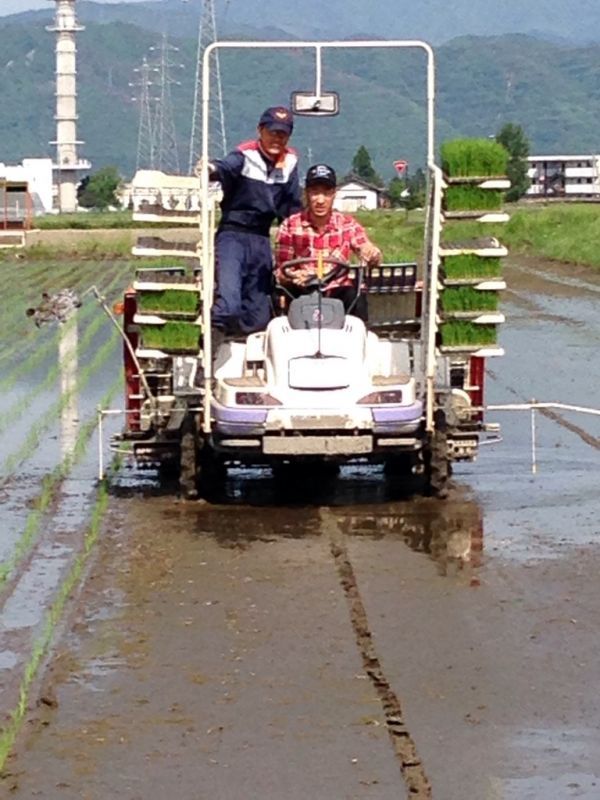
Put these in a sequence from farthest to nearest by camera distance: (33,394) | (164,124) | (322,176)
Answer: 1. (164,124)
2. (33,394)
3. (322,176)

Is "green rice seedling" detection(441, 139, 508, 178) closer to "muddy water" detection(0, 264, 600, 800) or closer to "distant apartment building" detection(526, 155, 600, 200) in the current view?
"muddy water" detection(0, 264, 600, 800)

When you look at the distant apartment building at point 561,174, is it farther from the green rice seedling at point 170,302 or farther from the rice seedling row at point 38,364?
the green rice seedling at point 170,302

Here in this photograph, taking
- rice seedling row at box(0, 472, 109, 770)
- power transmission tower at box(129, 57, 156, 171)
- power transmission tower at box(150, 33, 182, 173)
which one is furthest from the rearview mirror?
power transmission tower at box(129, 57, 156, 171)

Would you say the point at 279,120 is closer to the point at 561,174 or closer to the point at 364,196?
the point at 364,196

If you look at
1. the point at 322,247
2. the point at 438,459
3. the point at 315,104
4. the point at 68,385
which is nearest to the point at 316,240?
the point at 322,247

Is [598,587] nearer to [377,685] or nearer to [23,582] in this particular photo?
[377,685]

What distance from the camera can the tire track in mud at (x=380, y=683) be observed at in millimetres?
5164

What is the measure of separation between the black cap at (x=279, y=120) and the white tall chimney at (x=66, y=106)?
378 ft

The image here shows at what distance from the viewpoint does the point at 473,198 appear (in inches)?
365

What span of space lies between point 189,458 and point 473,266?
1.68 m

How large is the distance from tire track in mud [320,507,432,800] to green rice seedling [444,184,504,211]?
168 cm

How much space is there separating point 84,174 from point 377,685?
148693 mm

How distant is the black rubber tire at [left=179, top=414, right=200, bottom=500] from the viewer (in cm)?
956

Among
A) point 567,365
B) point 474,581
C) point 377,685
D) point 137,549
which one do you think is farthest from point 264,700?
point 567,365
